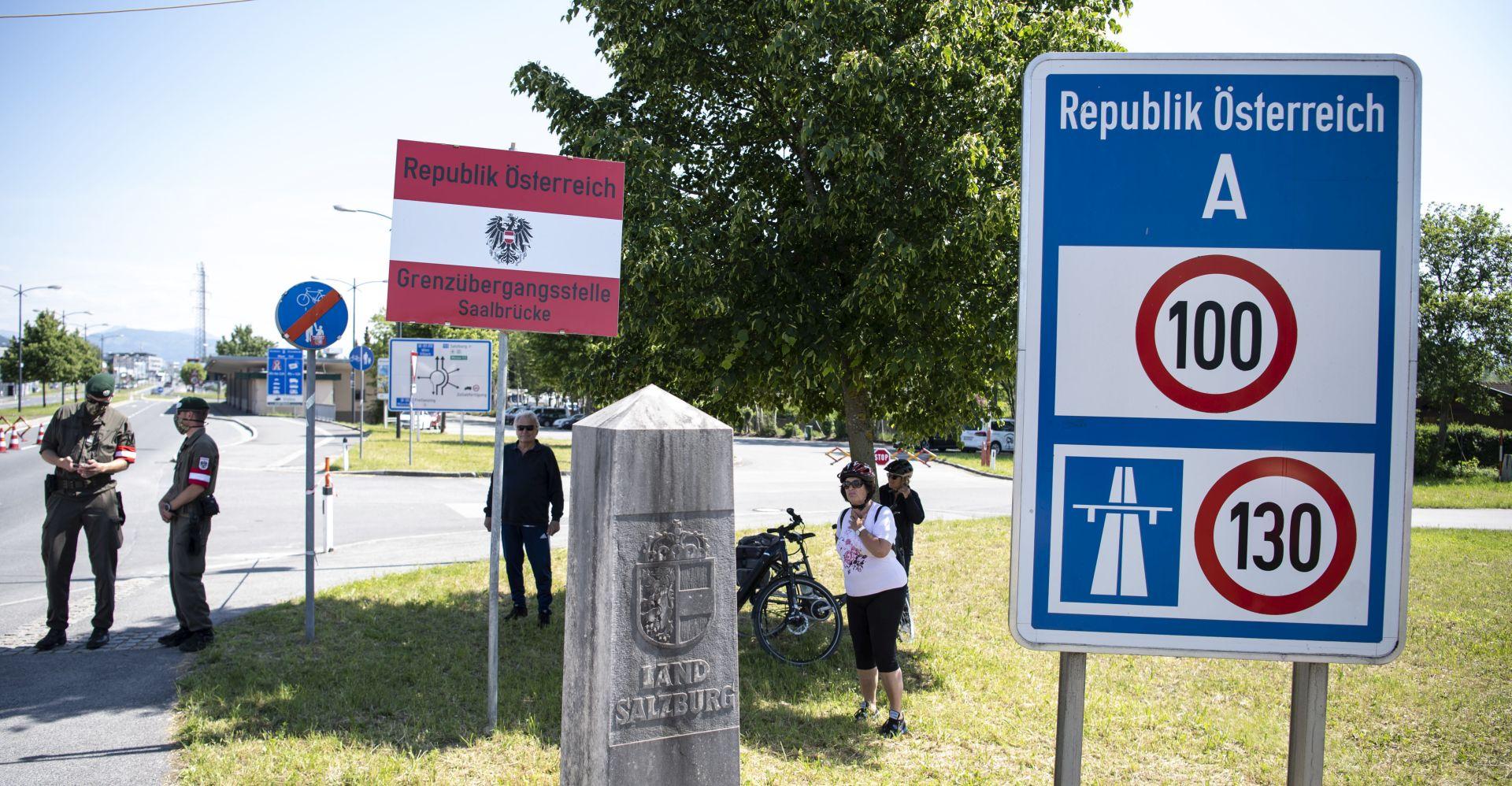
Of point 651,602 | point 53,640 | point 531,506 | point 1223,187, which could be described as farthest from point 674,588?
point 53,640

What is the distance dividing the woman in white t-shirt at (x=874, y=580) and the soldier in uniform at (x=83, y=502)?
5418mm

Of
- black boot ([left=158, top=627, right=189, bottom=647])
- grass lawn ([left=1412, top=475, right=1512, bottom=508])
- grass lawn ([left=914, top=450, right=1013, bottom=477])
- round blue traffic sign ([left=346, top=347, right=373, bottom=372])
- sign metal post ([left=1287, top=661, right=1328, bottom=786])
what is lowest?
grass lawn ([left=914, top=450, right=1013, bottom=477])

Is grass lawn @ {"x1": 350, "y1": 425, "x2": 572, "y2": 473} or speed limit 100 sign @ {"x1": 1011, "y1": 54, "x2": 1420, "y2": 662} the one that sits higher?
speed limit 100 sign @ {"x1": 1011, "y1": 54, "x2": 1420, "y2": 662}

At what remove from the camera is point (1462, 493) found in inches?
944

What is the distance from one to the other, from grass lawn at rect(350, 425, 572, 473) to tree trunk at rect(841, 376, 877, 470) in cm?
993

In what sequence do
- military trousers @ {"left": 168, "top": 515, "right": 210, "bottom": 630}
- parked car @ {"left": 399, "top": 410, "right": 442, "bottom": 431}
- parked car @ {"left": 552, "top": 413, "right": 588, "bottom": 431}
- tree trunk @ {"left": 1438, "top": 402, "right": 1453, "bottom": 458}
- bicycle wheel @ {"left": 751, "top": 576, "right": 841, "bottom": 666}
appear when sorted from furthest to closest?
parked car @ {"left": 552, "top": 413, "right": 588, "bottom": 431}, parked car @ {"left": 399, "top": 410, "right": 442, "bottom": 431}, tree trunk @ {"left": 1438, "top": 402, "right": 1453, "bottom": 458}, bicycle wheel @ {"left": 751, "top": 576, "right": 841, "bottom": 666}, military trousers @ {"left": 168, "top": 515, "right": 210, "bottom": 630}

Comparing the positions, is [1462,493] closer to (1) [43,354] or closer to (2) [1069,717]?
(2) [1069,717]

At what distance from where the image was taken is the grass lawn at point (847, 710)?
5160 mm

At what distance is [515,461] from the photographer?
8.16 meters

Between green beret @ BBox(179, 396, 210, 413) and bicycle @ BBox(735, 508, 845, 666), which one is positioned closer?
green beret @ BBox(179, 396, 210, 413)

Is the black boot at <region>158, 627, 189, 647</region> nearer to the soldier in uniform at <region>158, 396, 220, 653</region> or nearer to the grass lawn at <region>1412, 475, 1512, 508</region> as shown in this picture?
the soldier in uniform at <region>158, 396, 220, 653</region>

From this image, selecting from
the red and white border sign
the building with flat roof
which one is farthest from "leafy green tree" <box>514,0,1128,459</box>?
the building with flat roof

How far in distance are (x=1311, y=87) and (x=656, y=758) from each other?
314 cm

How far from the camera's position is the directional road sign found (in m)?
18.2
